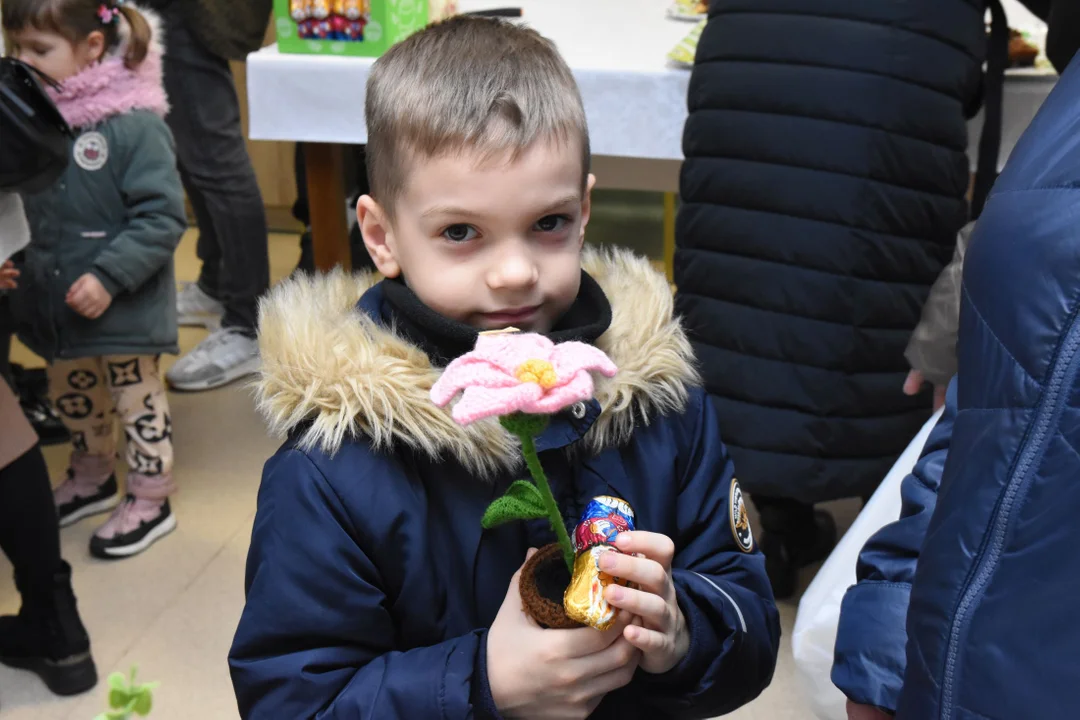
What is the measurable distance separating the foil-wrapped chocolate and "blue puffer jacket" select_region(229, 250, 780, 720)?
12cm

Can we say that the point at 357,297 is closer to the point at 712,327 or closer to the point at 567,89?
the point at 567,89

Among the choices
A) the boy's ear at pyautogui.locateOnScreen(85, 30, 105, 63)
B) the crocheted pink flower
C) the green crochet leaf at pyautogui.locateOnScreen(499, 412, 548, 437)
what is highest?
the crocheted pink flower

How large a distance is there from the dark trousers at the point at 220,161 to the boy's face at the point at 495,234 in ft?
8.07

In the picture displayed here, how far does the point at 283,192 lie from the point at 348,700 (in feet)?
14.0

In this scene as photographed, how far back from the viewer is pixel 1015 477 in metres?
0.71

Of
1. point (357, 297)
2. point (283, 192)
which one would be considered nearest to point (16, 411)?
point (357, 297)

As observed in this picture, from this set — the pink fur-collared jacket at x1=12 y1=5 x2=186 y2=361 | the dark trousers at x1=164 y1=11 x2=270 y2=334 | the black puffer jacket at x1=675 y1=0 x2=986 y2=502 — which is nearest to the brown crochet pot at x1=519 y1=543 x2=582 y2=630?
the black puffer jacket at x1=675 y1=0 x2=986 y2=502

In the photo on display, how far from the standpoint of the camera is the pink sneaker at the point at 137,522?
96.0 inches

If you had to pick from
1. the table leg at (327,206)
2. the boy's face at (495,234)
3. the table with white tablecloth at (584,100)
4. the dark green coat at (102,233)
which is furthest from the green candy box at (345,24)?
the boy's face at (495,234)

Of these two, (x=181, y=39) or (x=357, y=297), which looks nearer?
(x=357, y=297)

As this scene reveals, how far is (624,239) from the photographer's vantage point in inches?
190

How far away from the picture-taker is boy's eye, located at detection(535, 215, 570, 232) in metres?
0.93

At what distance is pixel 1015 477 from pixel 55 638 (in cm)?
187

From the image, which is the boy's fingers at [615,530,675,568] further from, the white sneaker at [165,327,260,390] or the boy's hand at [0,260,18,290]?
the white sneaker at [165,327,260,390]
